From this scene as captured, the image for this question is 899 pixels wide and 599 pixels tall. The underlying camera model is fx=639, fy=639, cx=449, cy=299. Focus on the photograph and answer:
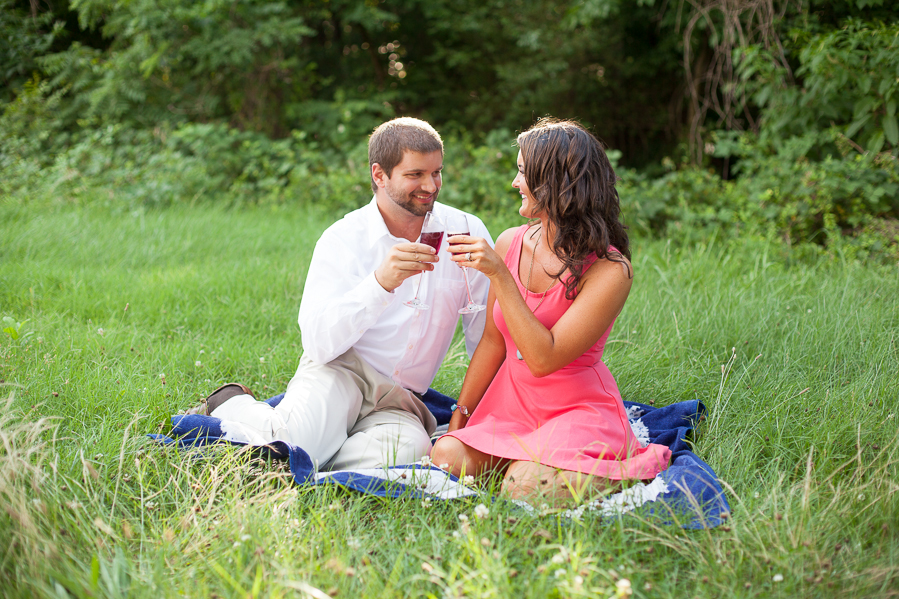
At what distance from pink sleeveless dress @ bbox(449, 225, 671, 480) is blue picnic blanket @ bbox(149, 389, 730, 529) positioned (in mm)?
122

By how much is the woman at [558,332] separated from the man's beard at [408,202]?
1.46 feet

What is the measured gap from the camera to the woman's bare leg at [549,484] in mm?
2166

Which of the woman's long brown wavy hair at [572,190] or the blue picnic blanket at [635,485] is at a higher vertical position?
the woman's long brown wavy hair at [572,190]

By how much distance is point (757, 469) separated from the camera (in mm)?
2461

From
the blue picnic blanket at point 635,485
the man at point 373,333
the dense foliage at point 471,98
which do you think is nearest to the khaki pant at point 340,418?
the man at point 373,333

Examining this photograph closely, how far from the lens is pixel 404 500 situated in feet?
7.22

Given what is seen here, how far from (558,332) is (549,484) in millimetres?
538

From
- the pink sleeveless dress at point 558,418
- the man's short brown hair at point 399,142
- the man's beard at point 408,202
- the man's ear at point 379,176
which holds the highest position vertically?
the man's short brown hair at point 399,142

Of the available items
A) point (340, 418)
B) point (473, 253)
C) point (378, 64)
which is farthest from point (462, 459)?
point (378, 64)

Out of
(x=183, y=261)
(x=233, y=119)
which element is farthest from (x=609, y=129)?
(x=183, y=261)

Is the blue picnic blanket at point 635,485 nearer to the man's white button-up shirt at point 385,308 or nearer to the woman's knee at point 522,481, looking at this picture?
the woman's knee at point 522,481

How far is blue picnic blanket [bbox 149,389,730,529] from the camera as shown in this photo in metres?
2.04

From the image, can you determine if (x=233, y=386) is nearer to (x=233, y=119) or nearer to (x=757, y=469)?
(x=757, y=469)

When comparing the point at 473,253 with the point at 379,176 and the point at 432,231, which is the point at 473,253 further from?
the point at 379,176
